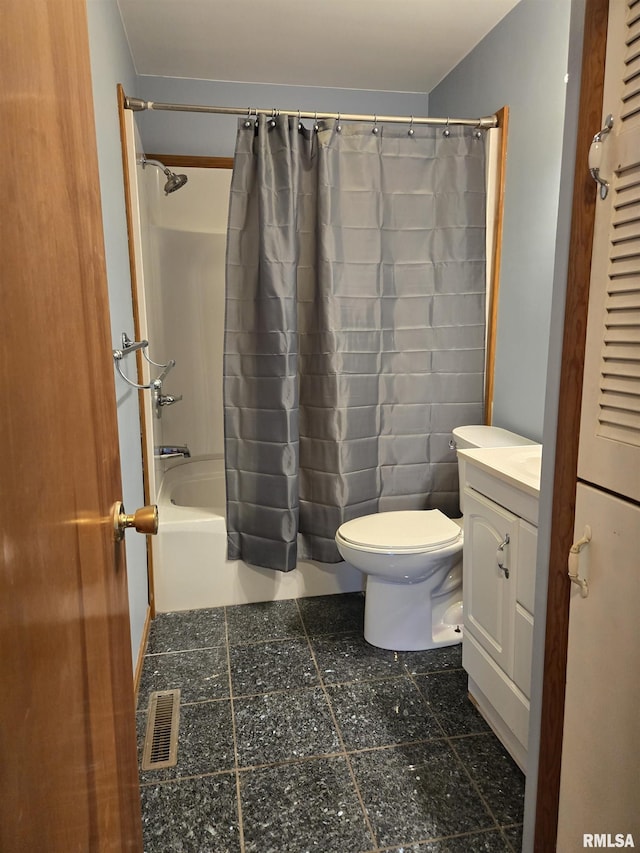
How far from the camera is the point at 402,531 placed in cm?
226

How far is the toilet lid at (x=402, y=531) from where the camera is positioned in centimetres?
216

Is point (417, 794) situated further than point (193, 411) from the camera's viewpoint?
No

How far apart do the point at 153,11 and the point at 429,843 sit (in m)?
2.97

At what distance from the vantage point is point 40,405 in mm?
554

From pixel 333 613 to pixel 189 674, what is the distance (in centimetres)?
72

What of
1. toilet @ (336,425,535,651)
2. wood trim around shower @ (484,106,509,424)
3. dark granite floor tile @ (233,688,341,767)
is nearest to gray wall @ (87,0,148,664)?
dark granite floor tile @ (233,688,341,767)

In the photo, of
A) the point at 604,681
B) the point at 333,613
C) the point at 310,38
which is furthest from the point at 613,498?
the point at 310,38

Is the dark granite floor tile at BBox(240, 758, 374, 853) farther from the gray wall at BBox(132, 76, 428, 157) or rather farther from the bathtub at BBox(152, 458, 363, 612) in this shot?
the gray wall at BBox(132, 76, 428, 157)

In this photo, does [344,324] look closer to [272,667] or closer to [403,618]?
[403,618]

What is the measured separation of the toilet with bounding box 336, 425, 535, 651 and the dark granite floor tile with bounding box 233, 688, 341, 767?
0.43 meters

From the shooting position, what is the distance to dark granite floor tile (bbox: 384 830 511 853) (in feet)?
4.73

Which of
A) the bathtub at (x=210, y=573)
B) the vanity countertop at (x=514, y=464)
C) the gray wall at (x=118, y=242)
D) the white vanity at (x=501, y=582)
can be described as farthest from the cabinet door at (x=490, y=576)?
the gray wall at (x=118, y=242)

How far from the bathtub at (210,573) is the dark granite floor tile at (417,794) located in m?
1.04

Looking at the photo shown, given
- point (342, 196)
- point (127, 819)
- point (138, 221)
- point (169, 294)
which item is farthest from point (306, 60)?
point (127, 819)
